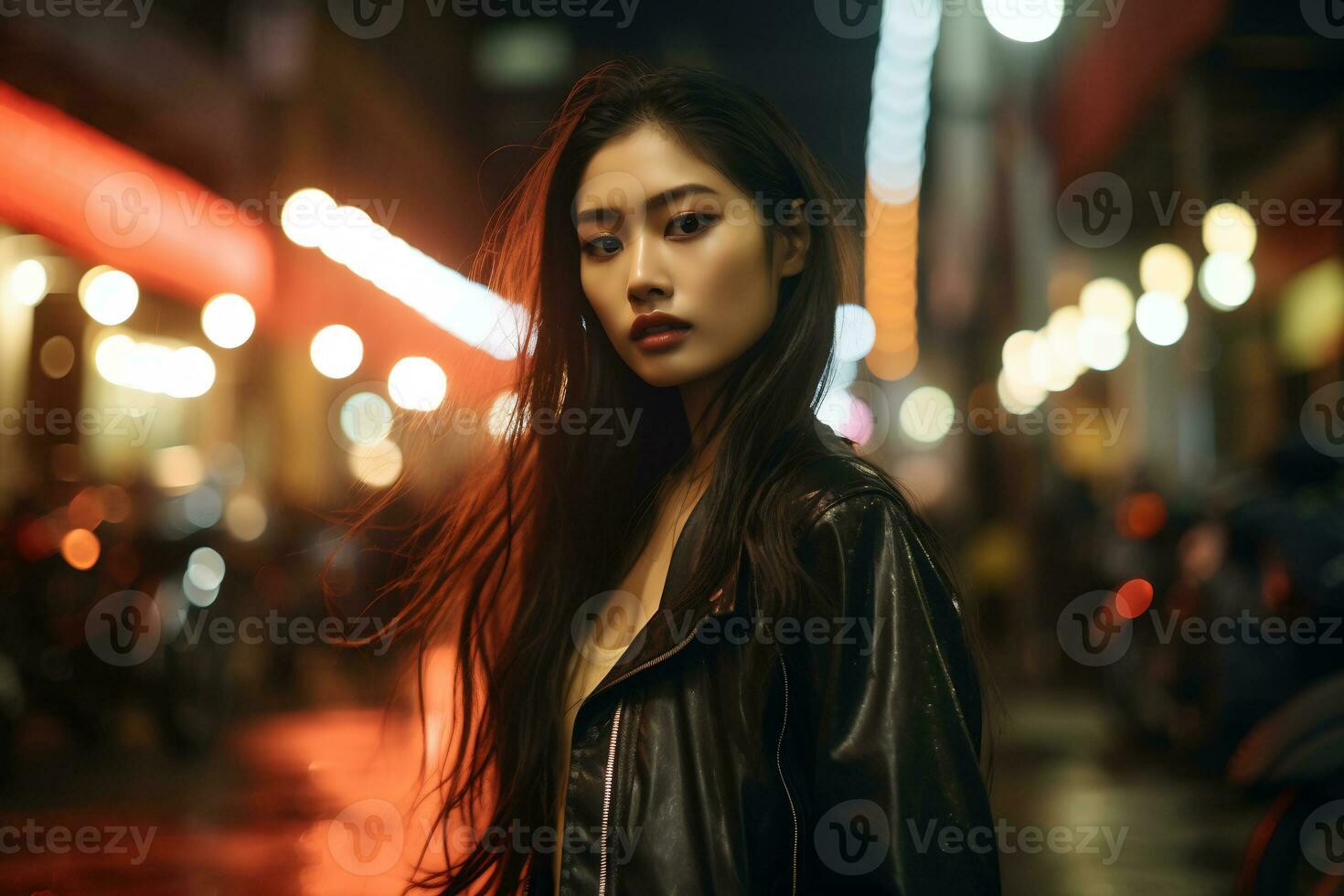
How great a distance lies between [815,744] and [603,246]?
0.88m

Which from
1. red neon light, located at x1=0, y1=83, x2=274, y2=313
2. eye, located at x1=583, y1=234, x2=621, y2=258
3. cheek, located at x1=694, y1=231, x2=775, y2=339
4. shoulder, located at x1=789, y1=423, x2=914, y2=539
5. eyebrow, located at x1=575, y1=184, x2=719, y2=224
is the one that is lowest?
shoulder, located at x1=789, y1=423, x2=914, y2=539

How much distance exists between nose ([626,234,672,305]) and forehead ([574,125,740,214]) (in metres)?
0.07

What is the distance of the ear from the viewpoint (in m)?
1.99

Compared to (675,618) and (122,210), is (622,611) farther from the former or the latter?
(122,210)

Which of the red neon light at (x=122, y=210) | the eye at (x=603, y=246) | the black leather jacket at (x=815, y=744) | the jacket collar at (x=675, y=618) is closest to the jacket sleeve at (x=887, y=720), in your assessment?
the black leather jacket at (x=815, y=744)

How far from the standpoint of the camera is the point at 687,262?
6.31 feet

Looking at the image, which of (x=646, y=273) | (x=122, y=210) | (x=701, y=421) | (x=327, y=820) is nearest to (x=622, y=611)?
(x=701, y=421)

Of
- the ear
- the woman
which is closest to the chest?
the woman

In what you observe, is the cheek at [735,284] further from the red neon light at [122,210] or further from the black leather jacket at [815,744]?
the red neon light at [122,210]

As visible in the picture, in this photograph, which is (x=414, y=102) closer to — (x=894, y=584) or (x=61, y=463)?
(x=61, y=463)

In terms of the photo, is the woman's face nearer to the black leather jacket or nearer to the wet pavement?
the black leather jacket

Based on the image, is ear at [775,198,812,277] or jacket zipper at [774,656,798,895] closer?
jacket zipper at [774,656,798,895]

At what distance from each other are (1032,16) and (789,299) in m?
12.4

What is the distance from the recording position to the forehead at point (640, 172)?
6.39 feet
